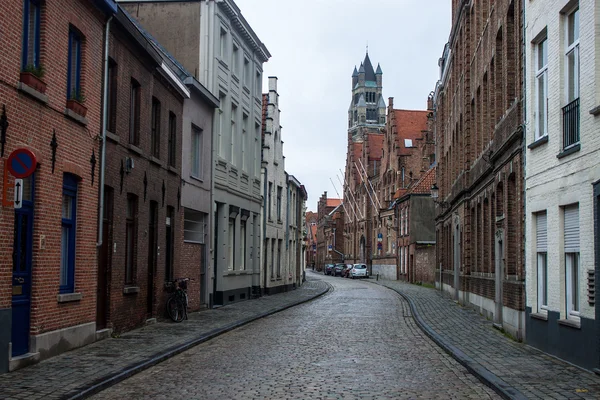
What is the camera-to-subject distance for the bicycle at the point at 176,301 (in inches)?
758

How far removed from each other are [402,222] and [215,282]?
4019 centimetres

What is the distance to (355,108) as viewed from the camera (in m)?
162

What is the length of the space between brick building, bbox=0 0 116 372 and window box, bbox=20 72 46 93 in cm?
2

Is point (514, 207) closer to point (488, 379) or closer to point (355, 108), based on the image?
point (488, 379)

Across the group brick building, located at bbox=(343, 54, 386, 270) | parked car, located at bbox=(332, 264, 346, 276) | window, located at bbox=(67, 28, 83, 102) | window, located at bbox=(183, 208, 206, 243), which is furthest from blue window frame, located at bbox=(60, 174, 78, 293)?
parked car, located at bbox=(332, 264, 346, 276)

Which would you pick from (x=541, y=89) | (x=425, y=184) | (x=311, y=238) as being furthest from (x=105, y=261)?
(x=311, y=238)

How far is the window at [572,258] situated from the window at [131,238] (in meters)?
8.98

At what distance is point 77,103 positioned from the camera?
43.3 ft

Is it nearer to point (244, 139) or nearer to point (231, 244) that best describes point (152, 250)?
point (231, 244)

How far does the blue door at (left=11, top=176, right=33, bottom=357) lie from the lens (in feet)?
36.4

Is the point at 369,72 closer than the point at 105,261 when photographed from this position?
No

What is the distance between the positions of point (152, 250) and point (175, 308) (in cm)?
168

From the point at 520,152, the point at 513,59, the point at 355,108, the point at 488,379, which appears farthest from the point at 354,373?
the point at 355,108

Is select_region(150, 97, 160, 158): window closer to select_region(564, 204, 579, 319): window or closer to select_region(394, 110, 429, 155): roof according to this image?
select_region(564, 204, 579, 319): window
